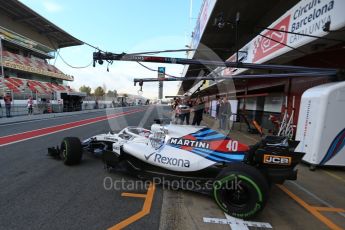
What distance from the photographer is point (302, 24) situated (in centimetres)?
556

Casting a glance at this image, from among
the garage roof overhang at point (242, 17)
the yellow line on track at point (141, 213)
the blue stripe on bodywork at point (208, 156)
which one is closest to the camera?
the yellow line on track at point (141, 213)

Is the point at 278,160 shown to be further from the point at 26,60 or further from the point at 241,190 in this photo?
the point at 26,60

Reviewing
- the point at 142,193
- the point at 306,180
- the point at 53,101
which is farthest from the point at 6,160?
the point at 53,101

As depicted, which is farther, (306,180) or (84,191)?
(306,180)

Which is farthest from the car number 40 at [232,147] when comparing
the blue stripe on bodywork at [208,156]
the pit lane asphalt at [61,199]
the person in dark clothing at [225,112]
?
the person in dark clothing at [225,112]

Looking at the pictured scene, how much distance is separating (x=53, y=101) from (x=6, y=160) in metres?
20.9

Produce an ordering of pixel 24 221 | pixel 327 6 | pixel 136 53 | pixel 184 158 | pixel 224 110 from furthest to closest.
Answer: pixel 224 110
pixel 136 53
pixel 327 6
pixel 184 158
pixel 24 221

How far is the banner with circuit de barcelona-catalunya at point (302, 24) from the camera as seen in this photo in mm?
4438

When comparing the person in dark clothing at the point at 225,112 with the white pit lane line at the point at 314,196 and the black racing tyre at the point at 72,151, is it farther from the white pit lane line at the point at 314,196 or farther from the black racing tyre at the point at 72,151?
the black racing tyre at the point at 72,151

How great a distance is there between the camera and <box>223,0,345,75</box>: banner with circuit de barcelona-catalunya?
4438 millimetres

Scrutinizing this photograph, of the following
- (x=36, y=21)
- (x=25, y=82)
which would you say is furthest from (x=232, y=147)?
(x=36, y=21)

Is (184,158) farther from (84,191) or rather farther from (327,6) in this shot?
(327,6)

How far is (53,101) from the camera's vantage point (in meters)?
24.3

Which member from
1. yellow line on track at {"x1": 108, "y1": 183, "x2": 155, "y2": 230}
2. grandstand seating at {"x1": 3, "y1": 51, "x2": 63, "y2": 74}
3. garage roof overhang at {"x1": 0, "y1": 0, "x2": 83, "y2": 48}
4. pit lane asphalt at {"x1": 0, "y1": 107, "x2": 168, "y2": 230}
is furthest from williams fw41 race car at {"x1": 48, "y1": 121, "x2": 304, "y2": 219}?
garage roof overhang at {"x1": 0, "y1": 0, "x2": 83, "y2": 48}
